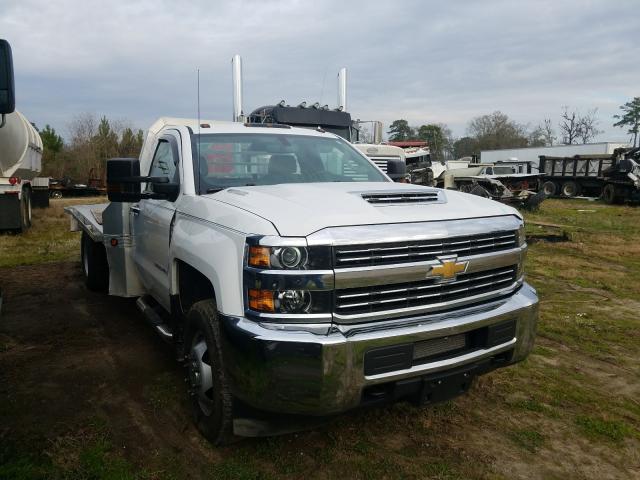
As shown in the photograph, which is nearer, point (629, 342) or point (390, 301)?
point (390, 301)

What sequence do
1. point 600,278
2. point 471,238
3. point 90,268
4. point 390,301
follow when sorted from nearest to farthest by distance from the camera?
point 390,301
point 471,238
point 90,268
point 600,278

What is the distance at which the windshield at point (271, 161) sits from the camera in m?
3.70

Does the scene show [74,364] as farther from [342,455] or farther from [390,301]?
[390,301]

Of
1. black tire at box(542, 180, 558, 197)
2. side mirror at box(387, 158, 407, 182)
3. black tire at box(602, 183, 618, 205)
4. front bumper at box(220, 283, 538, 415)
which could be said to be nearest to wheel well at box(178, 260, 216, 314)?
front bumper at box(220, 283, 538, 415)

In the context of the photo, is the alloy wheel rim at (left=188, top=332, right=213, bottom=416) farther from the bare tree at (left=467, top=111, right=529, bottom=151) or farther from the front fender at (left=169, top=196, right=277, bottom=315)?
the bare tree at (left=467, top=111, right=529, bottom=151)

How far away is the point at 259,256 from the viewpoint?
2477mm

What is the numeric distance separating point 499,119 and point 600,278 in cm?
7577

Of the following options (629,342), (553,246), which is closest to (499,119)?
(553,246)

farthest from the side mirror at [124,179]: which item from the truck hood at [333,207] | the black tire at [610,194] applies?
the black tire at [610,194]

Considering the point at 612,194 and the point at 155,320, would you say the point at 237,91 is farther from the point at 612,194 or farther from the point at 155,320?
the point at 612,194

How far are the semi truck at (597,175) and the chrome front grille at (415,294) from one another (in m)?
19.6

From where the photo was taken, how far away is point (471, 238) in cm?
282

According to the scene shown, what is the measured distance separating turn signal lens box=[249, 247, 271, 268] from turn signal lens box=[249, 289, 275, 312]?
128mm

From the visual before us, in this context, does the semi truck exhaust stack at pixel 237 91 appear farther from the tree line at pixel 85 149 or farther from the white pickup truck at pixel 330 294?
the tree line at pixel 85 149
